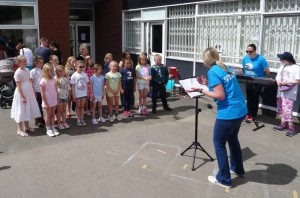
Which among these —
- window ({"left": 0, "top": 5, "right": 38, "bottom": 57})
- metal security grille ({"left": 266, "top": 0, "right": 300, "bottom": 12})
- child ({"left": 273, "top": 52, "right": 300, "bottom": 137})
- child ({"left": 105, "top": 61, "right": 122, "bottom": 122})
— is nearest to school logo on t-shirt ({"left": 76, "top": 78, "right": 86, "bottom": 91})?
child ({"left": 105, "top": 61, "right": 122, "bottom": 122})

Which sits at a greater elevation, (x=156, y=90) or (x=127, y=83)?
(x=127, y=83)

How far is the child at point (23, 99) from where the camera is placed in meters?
6.57

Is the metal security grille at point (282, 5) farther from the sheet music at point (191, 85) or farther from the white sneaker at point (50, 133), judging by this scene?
the white sneaker at point (50, 133)

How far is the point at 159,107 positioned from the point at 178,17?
3750mm

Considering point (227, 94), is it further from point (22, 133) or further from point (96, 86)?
point (22, 133)

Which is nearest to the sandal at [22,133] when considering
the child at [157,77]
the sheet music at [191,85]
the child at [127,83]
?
the child at [127,83]

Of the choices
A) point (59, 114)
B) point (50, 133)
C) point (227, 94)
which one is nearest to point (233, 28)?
point (59, 114)

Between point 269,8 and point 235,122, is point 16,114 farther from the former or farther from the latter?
point 269,8

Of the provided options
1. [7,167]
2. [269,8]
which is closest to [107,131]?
[7,167]

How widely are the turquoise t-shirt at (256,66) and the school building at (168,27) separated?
2.62 feet

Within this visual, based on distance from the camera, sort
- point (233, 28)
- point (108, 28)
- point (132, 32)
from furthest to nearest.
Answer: point (108, 28)
point (132, 32)
point (233, 28)

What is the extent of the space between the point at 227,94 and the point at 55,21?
33.6 ft

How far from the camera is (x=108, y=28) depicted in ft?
52.2

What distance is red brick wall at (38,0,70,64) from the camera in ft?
41.4
